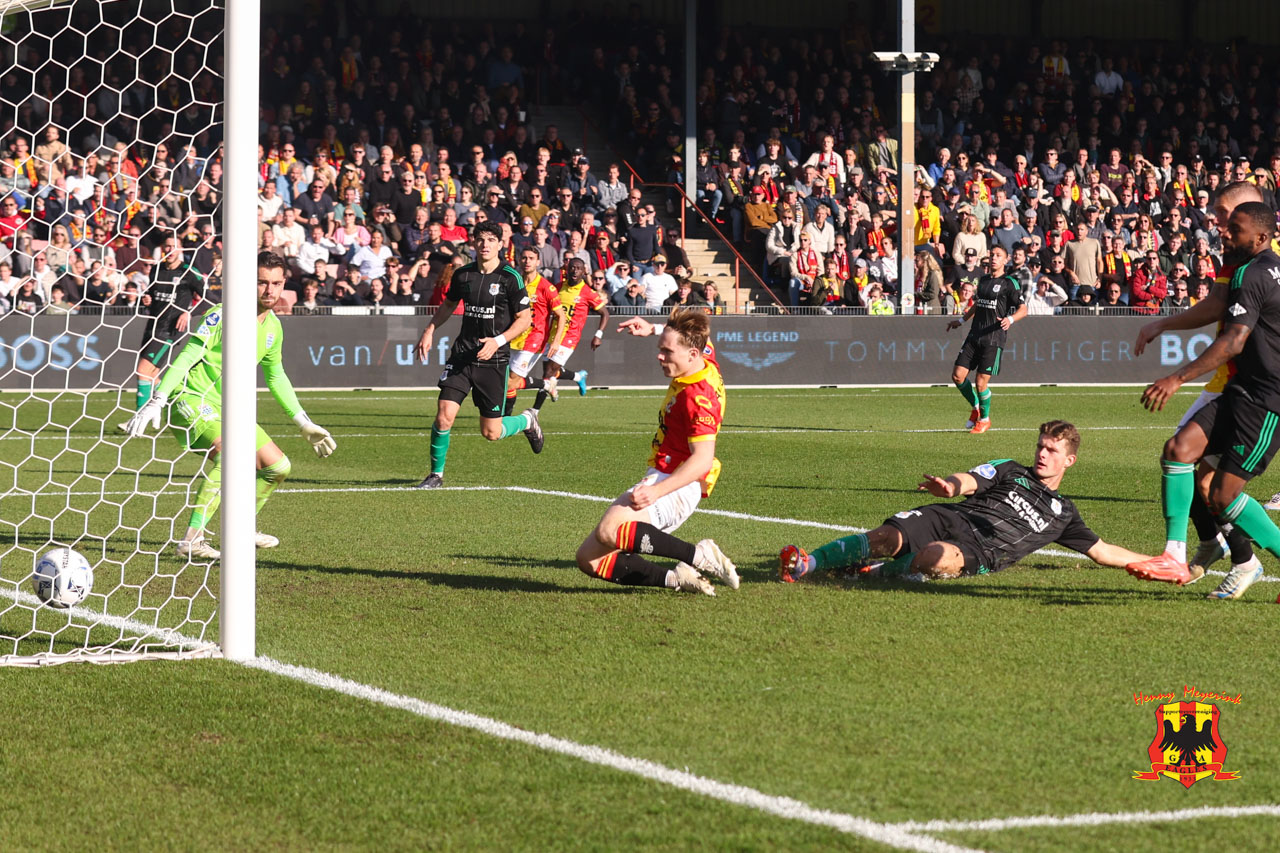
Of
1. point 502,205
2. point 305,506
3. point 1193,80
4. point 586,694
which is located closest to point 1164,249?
point 1193,80

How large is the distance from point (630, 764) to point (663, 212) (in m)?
26.0

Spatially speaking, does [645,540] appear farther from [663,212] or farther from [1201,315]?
[663,212]

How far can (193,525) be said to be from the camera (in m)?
8.19

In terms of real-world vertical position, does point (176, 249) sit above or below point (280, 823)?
above

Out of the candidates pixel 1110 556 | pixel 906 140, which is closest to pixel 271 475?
pixel 1110 556

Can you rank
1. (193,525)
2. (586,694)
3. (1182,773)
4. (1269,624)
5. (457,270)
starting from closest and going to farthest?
(1182,773), (586,694), (1269,624), (193,525), (457,270)

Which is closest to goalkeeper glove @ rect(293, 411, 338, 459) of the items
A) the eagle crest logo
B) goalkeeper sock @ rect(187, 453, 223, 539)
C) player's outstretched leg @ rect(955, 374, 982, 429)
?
goalkeeper sock @ rect(187, 453, 223, 539)

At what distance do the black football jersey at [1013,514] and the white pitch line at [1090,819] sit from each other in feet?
11.1

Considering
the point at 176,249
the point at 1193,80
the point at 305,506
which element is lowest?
the point at 305,506

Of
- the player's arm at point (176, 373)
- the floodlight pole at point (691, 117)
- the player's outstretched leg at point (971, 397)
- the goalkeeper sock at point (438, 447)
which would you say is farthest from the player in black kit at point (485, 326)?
the floodlight pole at point (691, 117)

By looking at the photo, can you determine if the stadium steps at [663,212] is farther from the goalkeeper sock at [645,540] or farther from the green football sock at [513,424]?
the goalkeeper sock at [645,540]

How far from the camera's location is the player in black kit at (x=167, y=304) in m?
8.29

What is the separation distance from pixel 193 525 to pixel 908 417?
1223 cm

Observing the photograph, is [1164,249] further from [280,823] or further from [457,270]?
[280,823]
